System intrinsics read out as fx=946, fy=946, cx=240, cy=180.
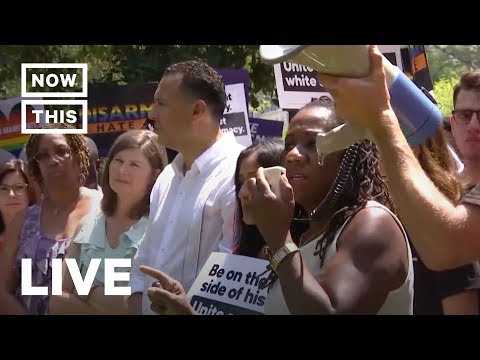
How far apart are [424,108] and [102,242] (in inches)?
66.4

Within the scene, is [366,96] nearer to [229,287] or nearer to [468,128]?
[468,128]

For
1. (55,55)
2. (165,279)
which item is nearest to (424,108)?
(165,279)

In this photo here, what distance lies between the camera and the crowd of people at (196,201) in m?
4.00

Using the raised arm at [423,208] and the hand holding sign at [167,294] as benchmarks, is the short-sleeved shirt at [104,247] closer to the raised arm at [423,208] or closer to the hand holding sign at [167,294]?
the hand holding sign at [167,294]

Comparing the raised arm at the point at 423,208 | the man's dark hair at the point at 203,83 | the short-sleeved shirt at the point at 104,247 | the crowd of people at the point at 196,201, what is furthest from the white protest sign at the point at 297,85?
the raised arm at the point at 423,208

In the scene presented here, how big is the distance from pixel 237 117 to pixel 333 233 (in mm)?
809

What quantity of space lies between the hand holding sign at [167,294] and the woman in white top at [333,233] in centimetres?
45

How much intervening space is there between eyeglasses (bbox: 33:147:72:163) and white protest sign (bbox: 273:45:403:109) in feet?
3.42

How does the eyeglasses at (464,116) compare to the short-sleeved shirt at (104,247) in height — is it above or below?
above

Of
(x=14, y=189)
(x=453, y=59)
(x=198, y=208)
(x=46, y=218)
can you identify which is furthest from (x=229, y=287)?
(x=453, y=59)

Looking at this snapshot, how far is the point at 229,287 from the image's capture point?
174 inches

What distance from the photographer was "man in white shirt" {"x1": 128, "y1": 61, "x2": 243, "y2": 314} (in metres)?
4.40

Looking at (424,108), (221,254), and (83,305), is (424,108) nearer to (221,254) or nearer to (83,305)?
(221,254)
